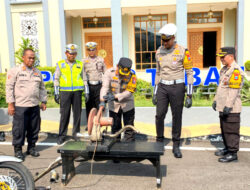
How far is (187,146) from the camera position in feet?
17.1

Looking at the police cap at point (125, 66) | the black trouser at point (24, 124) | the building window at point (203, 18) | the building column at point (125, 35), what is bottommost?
the black trouser at point (24, 124)

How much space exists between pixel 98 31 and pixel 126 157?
11.1 meters

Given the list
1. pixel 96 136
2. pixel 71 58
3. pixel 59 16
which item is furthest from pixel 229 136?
pixel 59 16

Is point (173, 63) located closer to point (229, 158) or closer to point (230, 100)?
point (230, 100)

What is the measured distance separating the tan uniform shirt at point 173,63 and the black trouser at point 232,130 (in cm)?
85

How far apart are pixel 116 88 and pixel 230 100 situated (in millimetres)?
1731

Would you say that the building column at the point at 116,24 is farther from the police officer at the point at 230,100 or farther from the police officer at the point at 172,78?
the police officer at the point at 230,100

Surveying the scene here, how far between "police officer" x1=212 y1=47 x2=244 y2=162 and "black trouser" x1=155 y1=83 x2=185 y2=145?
1.97 feet

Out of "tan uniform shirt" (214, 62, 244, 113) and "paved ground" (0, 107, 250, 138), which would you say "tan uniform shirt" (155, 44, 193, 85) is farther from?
"paved ground" (0, 107, 250, 138)

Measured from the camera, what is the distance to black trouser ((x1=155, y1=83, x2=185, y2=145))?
14.9 feet

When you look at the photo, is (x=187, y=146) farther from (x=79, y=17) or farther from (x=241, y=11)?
(x=79, y=17)

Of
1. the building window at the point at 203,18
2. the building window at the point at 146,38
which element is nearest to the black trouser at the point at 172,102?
the building window at the point at 146,38

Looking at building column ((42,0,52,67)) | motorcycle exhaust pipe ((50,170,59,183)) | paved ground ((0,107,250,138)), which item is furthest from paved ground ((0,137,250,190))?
building column ((42,0,52,67))

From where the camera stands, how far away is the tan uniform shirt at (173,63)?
447 cm
